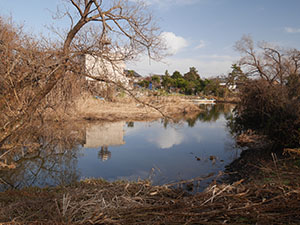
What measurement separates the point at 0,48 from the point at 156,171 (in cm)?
527

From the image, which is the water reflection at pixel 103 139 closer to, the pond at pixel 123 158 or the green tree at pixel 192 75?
the pond at pixel 123 158

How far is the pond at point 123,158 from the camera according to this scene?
6.74 meters

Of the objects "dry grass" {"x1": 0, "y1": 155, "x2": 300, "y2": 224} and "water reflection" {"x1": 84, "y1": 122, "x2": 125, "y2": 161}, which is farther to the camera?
"water reflection" {"x1": 84, "y1": 122, "x2": 125, "y2": 161}

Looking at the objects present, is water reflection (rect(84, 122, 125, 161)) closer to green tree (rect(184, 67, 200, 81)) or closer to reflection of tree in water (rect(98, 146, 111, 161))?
reflection of tree in water (rect(98, 146, 111, 161))

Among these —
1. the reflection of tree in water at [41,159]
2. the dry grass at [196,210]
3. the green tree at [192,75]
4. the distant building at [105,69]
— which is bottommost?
the reflection of tree in water at [41,159]

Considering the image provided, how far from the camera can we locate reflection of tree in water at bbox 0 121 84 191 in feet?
21.2

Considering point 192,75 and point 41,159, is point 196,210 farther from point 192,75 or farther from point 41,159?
point 192,75

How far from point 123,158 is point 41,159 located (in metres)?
2.82

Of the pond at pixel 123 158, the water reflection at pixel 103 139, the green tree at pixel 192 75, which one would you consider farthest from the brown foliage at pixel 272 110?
the green tree at pixel 192 75

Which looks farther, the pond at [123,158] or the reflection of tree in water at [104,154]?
the reflection of tree in water at [104,154]

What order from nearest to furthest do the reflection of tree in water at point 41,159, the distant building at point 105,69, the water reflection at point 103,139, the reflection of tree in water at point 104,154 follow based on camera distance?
the distant building at point 105,69, the reflection of tree in water at point 41,159, the reflection of tree in water at point 104,154, the water reflection at point 103,139

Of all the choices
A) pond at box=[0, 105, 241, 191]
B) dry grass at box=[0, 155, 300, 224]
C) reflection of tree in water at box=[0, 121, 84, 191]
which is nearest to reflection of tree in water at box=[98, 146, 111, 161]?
pond at box=[0, 105, 241, 191]

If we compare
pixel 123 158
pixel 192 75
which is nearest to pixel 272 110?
pixel 123 158

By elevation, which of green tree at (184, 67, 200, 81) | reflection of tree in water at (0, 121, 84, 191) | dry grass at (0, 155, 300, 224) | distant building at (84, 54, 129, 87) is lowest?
reflection of tree in water at (0, 121, 84, 191)
